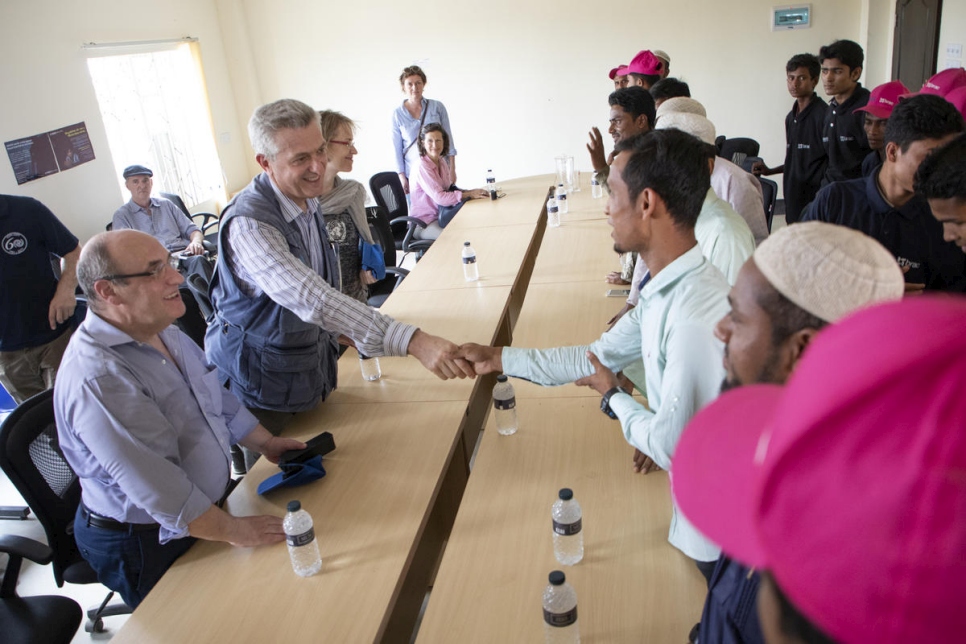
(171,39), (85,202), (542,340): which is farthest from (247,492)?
(171,39)

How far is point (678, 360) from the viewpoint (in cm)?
159

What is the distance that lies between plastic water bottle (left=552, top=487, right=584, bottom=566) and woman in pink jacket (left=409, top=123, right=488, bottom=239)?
161 inches

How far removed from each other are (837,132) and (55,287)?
4.82 m

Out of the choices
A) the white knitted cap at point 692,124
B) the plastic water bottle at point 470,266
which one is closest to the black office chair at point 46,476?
the plastic water bottle at point 470,266

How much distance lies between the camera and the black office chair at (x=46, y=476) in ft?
7.37

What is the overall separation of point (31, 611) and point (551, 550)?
1.61 metres

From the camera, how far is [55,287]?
398 cm

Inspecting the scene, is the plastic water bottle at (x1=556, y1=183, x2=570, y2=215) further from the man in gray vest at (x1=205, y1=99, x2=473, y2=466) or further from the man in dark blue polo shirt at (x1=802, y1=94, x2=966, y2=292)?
the man in gray vest at (x1=205, y1=99, x2=473, y2=466)

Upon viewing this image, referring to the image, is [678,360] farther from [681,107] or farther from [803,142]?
[803,142]

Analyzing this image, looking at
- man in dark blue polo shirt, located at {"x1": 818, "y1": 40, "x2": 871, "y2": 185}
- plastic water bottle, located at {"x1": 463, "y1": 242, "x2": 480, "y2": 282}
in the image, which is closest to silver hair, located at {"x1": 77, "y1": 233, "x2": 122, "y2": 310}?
plastic water bottle, located at {"x1": 463, "y1": 242, "x2": 480, "y2": 282}

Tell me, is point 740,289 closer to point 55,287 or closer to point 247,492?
point 247,492

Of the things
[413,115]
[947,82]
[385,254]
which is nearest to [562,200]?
[385,254]

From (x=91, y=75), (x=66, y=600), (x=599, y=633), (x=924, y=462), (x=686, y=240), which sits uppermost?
(x=91, y=75)

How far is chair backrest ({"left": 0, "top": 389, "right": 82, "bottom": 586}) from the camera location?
88.4 inches
